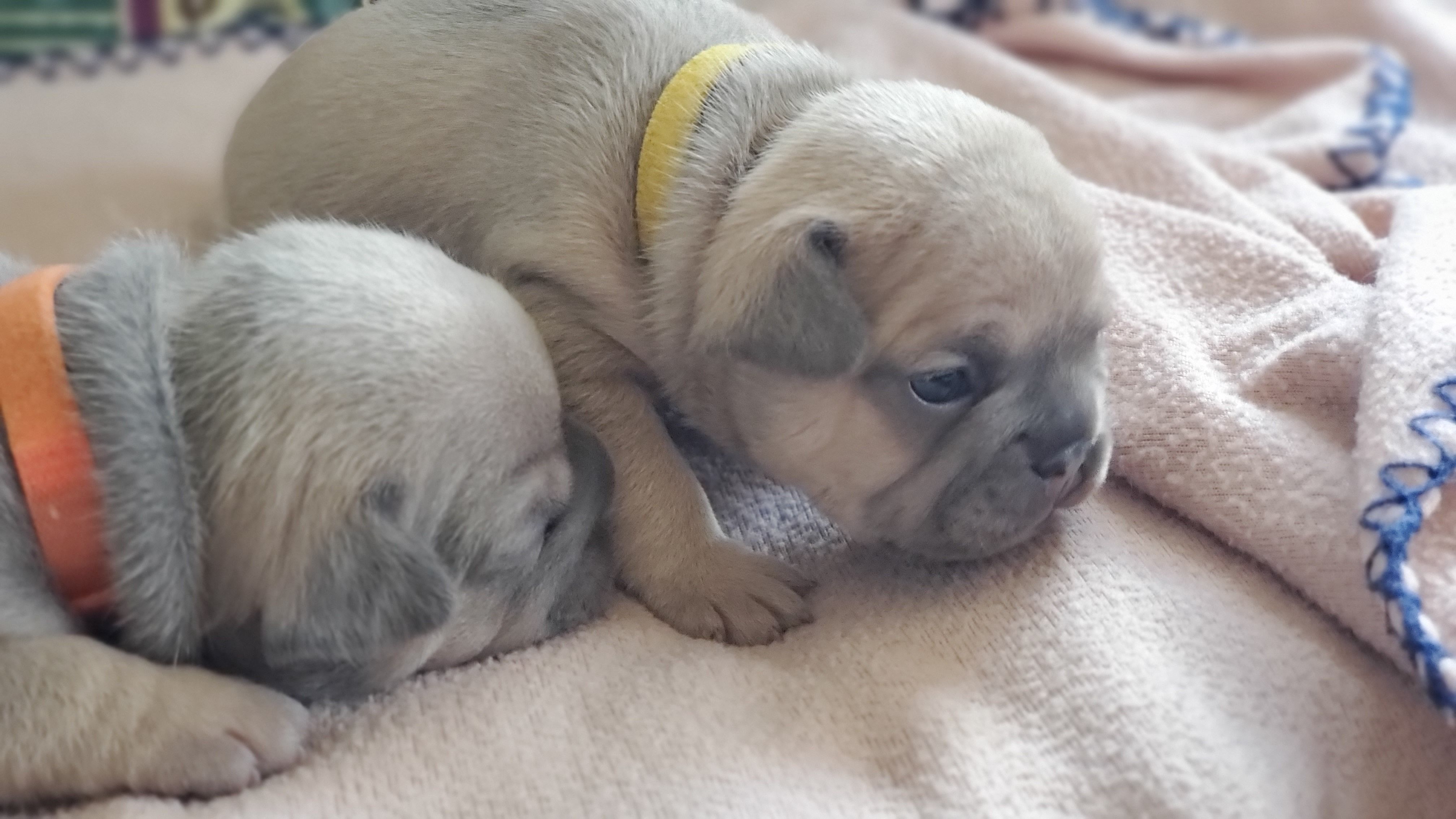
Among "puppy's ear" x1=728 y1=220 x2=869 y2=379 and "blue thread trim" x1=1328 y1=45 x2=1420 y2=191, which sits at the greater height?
"puppy's ear" x1=728 y1=220 x2=869 y2=379

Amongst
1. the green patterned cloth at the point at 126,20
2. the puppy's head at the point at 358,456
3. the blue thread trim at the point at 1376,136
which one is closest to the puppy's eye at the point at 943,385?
the puppy's head at the point at 358,456

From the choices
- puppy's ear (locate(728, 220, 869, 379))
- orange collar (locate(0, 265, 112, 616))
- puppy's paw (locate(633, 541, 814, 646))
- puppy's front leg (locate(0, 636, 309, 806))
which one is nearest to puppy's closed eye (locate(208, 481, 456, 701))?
puppy's front leg (locate(0, 636, 309, 806))

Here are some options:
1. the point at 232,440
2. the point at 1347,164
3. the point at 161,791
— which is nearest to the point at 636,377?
the point at 232,440

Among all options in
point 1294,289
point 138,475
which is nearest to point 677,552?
point 138,475

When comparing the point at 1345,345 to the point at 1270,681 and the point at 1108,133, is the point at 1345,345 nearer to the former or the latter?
the point at 1270,681

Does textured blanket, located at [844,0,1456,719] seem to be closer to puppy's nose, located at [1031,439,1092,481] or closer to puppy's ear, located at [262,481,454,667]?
puppy's nose, located at [1031,439,1092,481]

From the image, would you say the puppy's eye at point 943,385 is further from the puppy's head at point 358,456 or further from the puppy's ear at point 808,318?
the puppy's head at point 358,456

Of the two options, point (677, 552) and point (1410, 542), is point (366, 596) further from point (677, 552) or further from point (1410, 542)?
point (1410, 542)
